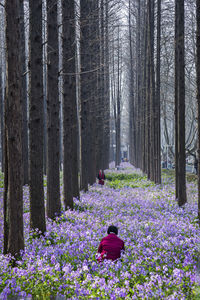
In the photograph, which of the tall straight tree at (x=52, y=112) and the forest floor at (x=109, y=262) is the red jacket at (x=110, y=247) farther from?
the tall straight tree at (x=52, y=112)

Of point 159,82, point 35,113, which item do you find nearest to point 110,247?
point 35,113

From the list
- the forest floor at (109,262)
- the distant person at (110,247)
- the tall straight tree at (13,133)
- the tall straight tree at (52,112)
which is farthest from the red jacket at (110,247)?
the tall straight tree at (52,112)

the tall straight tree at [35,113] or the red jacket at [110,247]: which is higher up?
the tall straight tree at [35,113]

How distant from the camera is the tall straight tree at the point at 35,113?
332 inches

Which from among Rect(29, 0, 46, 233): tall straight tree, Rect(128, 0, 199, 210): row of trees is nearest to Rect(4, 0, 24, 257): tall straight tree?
Rect(29, 0, 46, 233): tall straight tree

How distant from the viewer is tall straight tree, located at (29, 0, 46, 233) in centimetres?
845

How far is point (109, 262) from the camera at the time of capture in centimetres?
614

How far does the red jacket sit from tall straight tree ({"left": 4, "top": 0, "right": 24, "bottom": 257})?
1533 millimetres

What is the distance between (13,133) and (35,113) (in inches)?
95.2

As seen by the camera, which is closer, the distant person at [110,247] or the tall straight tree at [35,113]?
the distant person at [110,247]

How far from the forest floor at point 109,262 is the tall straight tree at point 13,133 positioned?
55 cm

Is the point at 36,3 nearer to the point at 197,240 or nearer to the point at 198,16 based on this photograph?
the point at 198,16

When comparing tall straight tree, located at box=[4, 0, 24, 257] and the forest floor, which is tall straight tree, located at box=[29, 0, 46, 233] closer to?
the forest floor

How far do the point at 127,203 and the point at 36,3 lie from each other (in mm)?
8372
